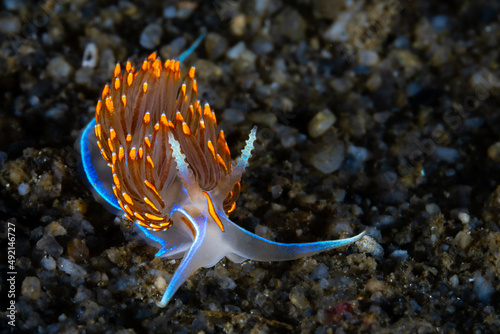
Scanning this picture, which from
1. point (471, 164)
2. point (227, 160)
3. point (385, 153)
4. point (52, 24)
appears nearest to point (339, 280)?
point (227, 160)

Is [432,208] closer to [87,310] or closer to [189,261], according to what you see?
[189,261]

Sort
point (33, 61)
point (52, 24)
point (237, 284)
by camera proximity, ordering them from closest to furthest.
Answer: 1. point (237, 284)
2. point (33, 61)
3. point (52, 24)

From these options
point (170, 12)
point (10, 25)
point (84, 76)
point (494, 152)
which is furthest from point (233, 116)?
point (10, 25)

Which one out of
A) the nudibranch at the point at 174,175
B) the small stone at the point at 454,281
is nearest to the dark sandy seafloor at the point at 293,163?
the small stone at the point at 454,281

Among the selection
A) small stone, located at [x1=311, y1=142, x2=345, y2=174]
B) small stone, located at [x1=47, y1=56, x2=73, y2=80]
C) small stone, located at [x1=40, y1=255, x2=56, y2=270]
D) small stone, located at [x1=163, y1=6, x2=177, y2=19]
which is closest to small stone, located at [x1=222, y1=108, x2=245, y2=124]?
small stone, located at [x1=311, y1=142, x2=345, y2=174]

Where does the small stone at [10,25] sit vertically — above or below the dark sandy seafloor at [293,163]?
above

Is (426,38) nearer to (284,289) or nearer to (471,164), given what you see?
(471,164)

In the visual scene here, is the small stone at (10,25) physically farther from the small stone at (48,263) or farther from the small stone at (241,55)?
the small stone at (48,263)
